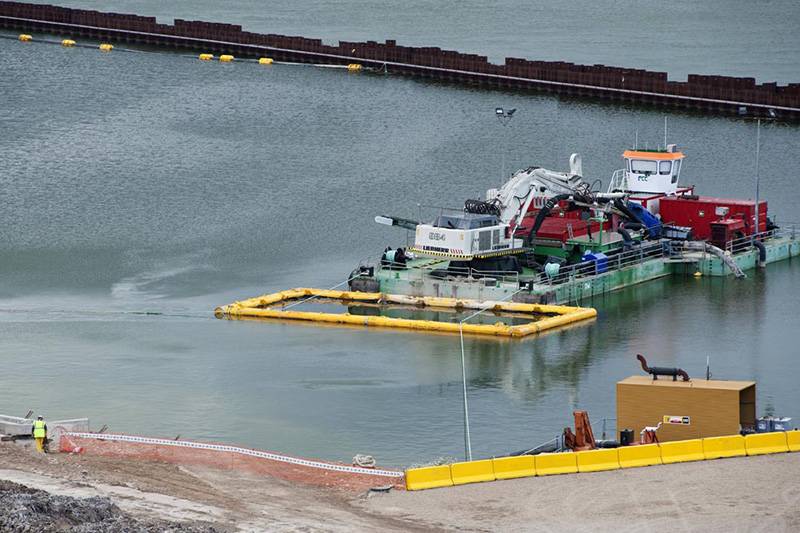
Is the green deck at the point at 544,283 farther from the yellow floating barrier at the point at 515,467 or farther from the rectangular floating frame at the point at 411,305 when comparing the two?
the yellow floating barrier at the point at 515,467

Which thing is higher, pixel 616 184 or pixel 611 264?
pixel 616 184

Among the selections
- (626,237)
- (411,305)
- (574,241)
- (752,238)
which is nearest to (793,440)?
(411,305)

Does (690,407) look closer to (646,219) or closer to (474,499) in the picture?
(474,499)

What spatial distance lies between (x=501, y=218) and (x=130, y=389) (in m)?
16.9

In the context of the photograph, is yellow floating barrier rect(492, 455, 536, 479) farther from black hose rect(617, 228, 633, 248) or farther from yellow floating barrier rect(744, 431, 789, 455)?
black hose rect(617, 228, 633, 248)

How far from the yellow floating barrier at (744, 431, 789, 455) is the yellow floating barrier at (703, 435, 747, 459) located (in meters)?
0.11

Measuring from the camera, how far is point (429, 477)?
3322cm

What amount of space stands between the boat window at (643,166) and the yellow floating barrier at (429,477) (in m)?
34.7

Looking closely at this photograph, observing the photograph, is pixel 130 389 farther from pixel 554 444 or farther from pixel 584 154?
pixel 584 154

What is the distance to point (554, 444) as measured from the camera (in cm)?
3666

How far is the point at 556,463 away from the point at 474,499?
2075 mm

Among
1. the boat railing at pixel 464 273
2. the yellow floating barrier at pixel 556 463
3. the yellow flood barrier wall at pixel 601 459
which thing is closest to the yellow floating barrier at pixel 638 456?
the yellow flood barrier wall at pixel 601 459

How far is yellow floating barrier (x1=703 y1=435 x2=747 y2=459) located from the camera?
110 ft

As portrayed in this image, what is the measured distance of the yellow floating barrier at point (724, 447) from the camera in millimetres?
33656
